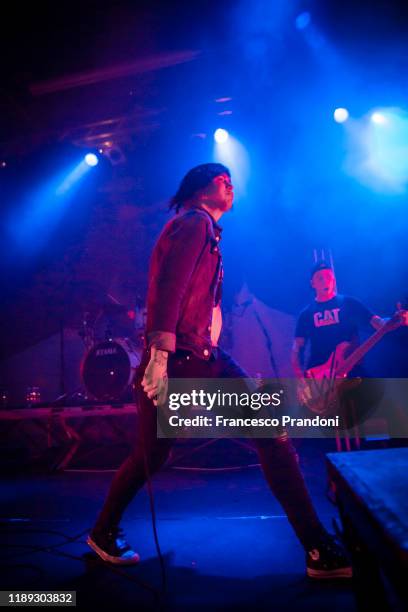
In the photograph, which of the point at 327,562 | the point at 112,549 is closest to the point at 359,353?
the point at 327,562

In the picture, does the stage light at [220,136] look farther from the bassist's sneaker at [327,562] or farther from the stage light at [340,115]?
the bassist's sneaker at [327,562]

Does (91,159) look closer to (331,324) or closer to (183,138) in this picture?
(183,138)

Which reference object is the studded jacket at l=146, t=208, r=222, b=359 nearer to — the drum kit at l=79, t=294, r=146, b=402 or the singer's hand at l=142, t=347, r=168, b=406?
the singer's hand at l=142, t=347, r=168, b=406

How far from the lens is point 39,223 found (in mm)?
7949

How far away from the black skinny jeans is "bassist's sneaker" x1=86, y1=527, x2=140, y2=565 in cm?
4

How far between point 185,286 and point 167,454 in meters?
0.90

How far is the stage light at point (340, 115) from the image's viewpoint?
270 inches

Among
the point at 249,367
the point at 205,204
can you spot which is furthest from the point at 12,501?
the point at 249,367

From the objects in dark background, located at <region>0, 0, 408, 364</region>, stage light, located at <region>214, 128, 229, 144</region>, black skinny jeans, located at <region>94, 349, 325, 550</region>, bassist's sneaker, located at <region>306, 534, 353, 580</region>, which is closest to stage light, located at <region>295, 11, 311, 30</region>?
dark background, located at <region>0, 0, 408, 364</region>

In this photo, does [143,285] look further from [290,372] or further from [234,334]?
[290,372]

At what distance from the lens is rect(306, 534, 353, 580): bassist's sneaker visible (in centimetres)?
194

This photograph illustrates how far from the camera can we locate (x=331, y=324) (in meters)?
4.86

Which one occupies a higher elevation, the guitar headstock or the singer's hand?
the guitar headstock

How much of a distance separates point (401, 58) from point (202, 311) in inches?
225
